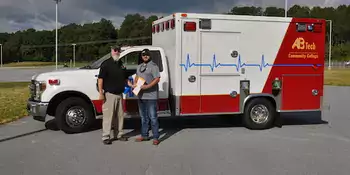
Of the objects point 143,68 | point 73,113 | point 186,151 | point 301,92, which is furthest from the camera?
point 301,92

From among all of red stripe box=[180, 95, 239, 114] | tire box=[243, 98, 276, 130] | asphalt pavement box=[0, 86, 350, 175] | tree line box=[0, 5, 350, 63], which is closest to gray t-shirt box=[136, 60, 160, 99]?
asphalt pavement box=[0, 86, 350, 175]

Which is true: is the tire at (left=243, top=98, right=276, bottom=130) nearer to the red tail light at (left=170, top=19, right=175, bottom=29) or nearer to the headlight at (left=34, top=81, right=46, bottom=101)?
the red tail light at (left=170, top=19, right=175, bottom=29)

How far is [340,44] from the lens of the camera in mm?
114250

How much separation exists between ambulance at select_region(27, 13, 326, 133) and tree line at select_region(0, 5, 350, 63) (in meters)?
82.8

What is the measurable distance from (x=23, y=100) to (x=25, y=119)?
4.49m

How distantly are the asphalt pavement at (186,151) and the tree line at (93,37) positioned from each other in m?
83.0

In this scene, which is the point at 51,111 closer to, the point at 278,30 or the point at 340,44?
the point at 278,30

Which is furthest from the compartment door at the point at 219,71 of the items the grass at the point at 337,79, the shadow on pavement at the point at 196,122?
the grass at the point at 337,79

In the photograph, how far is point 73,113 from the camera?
29.1ft

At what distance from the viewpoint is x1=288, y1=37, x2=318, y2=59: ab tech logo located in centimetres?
968

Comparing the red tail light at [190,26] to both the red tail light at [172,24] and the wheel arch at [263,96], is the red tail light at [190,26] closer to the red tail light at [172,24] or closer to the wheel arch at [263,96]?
the red tail light at [172,24]

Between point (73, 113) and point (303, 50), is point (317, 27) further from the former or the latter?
point (73, 113)

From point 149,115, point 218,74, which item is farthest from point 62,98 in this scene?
point 218,74

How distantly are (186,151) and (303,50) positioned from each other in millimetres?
4242
